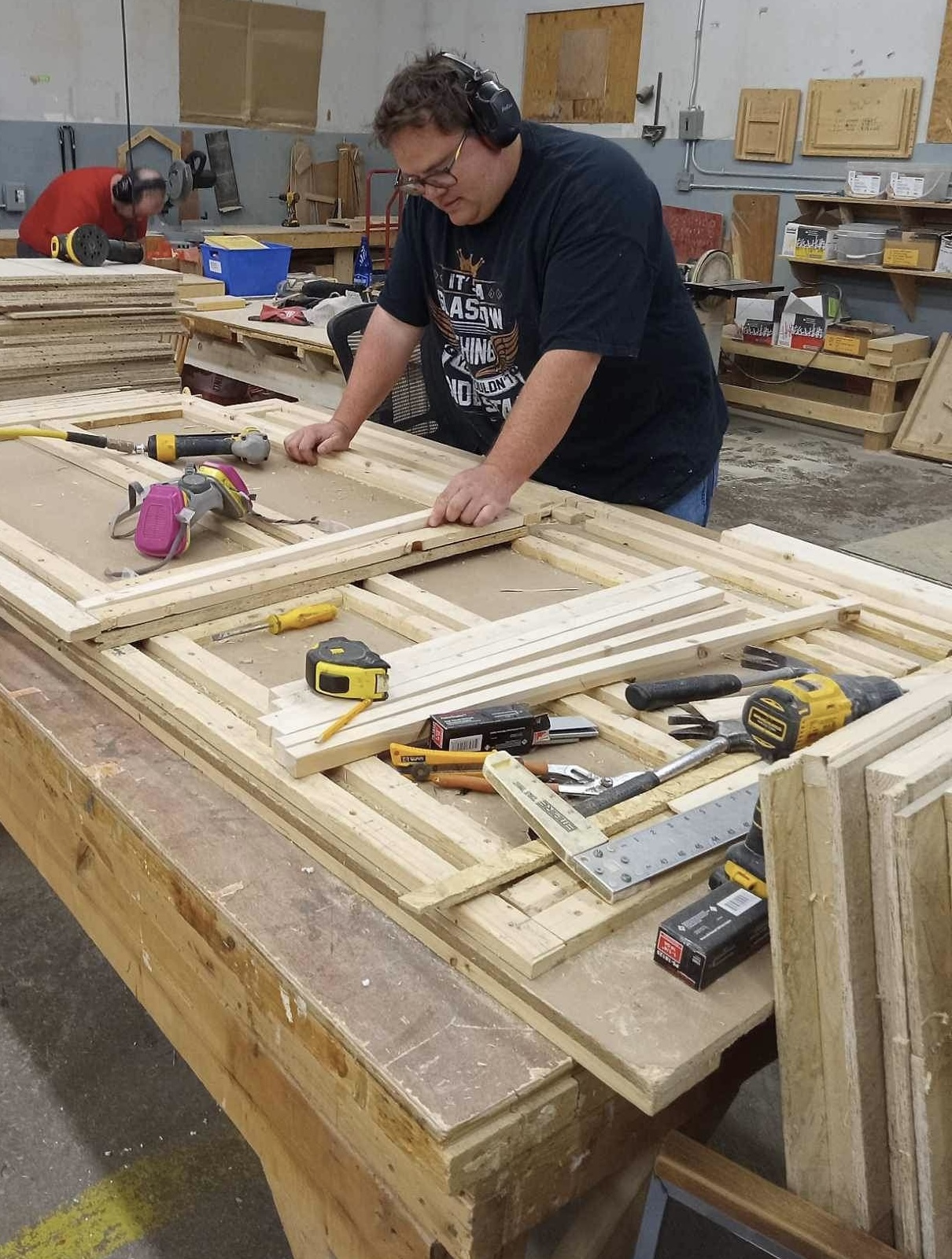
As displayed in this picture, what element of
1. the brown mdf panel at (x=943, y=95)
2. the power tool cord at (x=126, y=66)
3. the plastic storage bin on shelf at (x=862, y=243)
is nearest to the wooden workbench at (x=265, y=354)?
the power tool cord at (x=126, y=66)

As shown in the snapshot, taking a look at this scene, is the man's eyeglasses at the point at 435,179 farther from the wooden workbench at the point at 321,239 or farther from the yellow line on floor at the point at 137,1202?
the wooden workbench at the point at 321,239

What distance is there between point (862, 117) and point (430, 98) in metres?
6.68

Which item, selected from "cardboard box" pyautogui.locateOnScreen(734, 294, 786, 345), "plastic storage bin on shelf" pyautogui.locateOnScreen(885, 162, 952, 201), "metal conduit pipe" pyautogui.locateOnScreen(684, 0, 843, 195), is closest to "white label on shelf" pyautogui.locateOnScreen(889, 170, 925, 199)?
"plastic storage bin on shelf" pyautogui.locateOnScreen(885, 162, 952, 201)

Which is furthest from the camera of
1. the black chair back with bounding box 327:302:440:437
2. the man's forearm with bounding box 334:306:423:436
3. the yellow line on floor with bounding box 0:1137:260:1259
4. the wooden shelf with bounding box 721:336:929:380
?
the wooden shelf with bounding box 721:336:929:380

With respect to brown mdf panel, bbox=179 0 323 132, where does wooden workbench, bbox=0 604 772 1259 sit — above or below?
below

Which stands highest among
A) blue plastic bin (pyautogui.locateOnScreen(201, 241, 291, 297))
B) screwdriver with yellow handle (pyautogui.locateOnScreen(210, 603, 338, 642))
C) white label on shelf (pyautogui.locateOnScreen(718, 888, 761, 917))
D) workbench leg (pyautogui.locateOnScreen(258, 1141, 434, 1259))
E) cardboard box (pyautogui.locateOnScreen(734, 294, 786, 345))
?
blue plastic bin (pyautogui.locateOnScreen(201, 241, 291, 297))

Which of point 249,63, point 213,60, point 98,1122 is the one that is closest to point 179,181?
point 213,60

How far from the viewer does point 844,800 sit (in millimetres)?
981

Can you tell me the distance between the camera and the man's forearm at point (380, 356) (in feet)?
9.36

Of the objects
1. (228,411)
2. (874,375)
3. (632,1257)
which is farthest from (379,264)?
(632,1257)

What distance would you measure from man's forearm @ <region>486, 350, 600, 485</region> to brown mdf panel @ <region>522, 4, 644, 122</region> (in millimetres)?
7767

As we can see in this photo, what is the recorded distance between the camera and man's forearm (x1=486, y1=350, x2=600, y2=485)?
228 cm

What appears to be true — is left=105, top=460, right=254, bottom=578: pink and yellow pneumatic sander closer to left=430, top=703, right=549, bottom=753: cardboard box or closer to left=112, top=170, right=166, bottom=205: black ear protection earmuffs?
left=430, top=703, right=549, bottom=753: cardboard box

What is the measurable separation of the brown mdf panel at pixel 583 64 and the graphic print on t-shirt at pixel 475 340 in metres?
7.32
